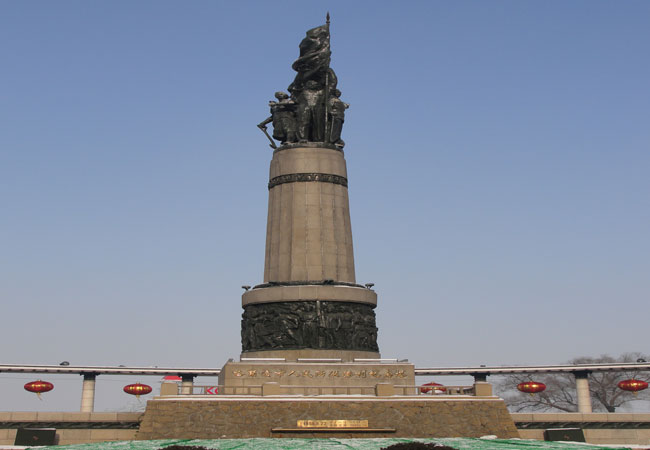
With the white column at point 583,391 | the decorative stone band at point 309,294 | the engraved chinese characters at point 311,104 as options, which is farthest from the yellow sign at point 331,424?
the white column at point 583,391

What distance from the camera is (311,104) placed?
33.1 meters

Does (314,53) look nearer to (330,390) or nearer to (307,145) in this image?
(307,145)

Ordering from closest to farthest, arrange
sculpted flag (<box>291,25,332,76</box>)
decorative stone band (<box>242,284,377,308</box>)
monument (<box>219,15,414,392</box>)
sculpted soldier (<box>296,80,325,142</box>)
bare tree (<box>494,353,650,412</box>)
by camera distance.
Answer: monument (<box>219,15,414,392</box>) < decorative stone band (<box>242,284,377,308</box>) < sculpted soldier (<box>296,80,325,142</box>) < sculpted flag (<box>291,25,332,76</box>) < bare tree (<box>494,353,650,412</box>)

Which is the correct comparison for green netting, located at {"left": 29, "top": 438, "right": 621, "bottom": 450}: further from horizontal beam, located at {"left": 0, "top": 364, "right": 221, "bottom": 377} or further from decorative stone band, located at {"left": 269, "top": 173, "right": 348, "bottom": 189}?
horizontal beam, located at {"left": 0, "top": 364, "right": 221, "bottom": 377}

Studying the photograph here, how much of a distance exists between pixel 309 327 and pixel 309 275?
2385mm

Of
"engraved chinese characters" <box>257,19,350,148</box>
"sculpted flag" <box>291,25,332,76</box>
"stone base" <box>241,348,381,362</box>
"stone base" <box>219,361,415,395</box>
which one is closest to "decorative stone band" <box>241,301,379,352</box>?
"stone base" <box>241,348,381,362</box>

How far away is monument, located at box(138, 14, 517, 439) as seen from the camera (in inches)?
A: 961

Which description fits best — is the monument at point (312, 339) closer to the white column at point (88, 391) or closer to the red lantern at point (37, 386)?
the red lantern at point (37, 386)

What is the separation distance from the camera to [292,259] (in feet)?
101

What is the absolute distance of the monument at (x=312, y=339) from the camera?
24.4 meters

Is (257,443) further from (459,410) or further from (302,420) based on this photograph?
(459,410)

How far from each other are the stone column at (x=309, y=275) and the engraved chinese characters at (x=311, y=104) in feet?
2.64

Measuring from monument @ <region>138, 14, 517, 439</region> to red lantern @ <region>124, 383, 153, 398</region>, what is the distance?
12.4 metres

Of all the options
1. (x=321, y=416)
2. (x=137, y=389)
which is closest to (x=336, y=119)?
(x=321, y=416)
